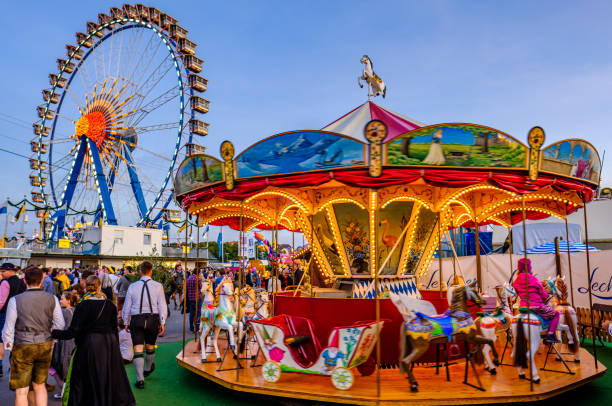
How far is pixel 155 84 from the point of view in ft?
86.3

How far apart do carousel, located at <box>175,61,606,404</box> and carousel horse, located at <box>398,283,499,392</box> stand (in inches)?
0.5

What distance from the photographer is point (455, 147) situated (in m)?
5.32

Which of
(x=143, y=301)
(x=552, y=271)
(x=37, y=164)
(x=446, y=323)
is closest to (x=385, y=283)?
(x=446, y=323)

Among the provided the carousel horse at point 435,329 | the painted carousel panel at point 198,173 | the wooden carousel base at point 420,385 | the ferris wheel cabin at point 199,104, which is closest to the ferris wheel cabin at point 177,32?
the ferris wheel cabin at point 199,104

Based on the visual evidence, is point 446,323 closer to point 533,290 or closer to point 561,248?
point 533,290

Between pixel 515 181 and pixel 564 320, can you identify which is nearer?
pixel 515 181

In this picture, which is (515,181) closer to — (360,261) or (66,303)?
(360,261)

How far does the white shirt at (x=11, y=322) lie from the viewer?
388cm

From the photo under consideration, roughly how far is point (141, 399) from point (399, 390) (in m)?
2.99

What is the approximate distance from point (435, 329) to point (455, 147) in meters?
2.10

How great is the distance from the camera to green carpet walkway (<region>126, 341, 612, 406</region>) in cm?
534

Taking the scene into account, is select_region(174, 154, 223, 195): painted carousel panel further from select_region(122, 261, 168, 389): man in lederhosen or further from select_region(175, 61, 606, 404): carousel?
select_region(122, 261, 168, 389): man in lederhosen

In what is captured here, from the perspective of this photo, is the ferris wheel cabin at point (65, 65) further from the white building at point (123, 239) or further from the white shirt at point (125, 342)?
the white shirt at point (125, 342)

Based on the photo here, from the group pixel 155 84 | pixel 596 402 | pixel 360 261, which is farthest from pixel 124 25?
pixel 596 402
